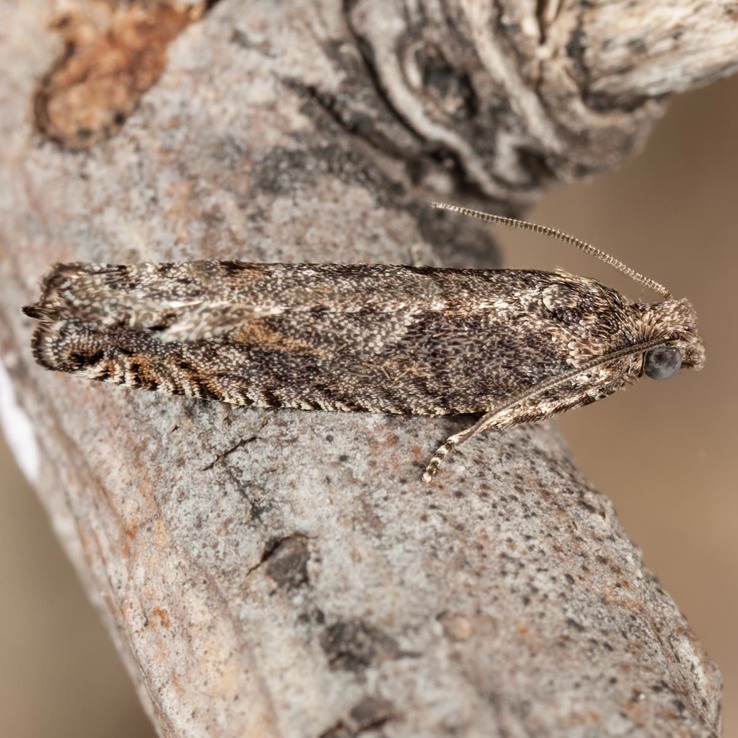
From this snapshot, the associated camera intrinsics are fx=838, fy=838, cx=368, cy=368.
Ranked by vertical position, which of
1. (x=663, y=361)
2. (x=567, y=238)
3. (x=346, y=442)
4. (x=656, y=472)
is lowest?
(x=656, y=472)

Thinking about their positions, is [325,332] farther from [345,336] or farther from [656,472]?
[656,472]

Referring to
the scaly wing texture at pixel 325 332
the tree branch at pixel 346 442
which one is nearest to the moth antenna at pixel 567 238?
the scaly wing texture at pixel 325 332

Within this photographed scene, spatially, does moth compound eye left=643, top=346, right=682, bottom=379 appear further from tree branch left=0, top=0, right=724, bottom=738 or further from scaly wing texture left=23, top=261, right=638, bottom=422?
tree branch left=0, top=0, right=724, bottom=738

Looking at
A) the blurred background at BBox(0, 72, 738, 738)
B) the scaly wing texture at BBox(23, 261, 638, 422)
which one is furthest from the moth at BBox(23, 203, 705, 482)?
the blurred background at BBox(0, 72, 738, 738)

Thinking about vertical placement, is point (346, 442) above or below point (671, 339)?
above

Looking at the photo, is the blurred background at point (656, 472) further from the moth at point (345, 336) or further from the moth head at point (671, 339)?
the moth at point (345, 336)

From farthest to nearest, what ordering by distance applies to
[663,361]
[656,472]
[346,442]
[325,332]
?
[656,472]
[663,361]
[325,332]
[346,442]

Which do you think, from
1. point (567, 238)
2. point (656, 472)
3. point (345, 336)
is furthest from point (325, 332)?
point (656, 472)
